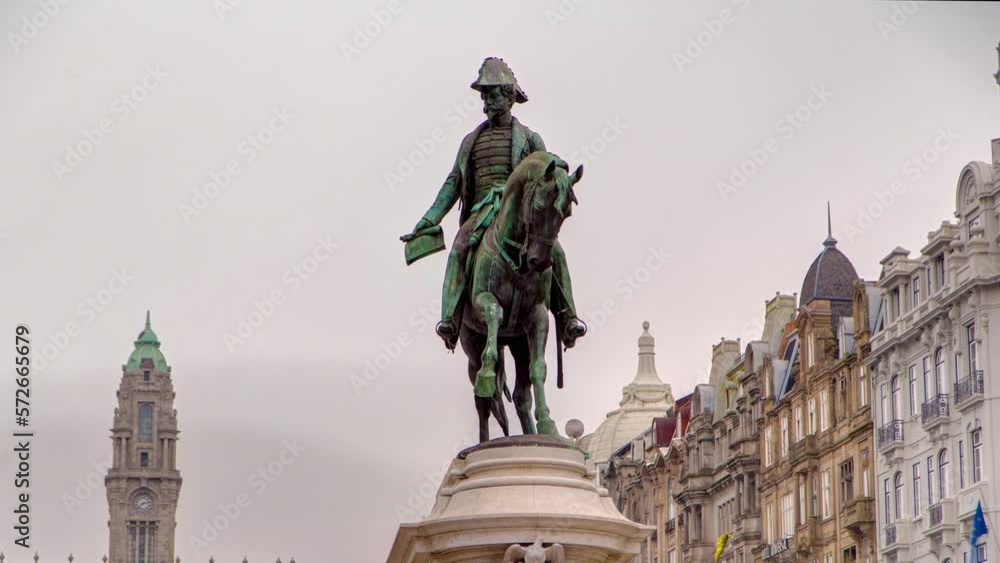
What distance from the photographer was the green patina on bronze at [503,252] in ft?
84.1

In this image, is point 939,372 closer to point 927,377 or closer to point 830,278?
point 927,377

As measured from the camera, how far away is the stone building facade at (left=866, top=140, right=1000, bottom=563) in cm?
7069

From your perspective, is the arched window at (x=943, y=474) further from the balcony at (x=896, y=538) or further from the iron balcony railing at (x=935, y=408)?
the balcony at (x=896, y=538)

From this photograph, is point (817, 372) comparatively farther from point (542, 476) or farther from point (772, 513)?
point (542, 476)

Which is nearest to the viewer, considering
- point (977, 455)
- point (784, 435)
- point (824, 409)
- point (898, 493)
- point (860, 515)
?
point (977, 455)

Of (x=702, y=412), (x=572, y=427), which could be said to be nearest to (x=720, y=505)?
(x=702, y=412)

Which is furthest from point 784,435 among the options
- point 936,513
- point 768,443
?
point 936,513

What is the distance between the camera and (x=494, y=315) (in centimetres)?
2633

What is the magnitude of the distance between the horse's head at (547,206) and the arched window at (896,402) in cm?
5430

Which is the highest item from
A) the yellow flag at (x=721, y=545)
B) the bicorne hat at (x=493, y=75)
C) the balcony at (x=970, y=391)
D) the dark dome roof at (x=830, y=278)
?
the dark dome roof at (x=830, y=278)

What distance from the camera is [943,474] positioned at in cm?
7412

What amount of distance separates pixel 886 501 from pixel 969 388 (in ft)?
28.9

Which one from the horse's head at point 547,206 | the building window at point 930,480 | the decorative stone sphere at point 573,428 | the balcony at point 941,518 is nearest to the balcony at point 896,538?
the building window at point 930,480

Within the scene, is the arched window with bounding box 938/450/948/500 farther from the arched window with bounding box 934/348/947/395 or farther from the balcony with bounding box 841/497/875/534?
the balcony with bounding box 841/497/875/534
